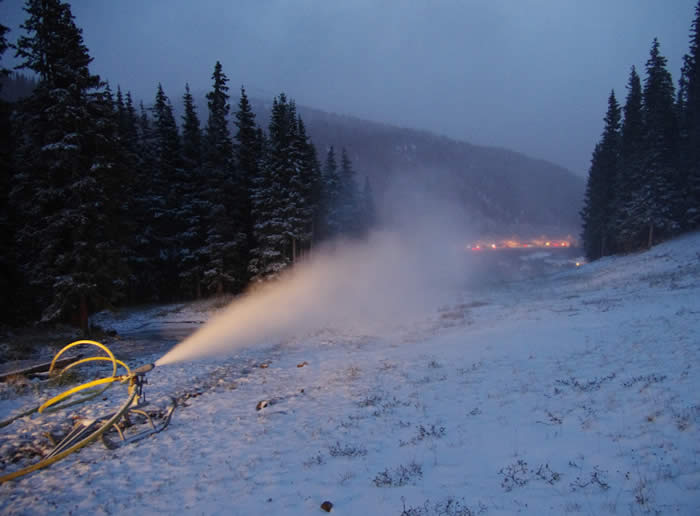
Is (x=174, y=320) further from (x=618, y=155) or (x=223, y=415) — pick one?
(x=618, y=155)

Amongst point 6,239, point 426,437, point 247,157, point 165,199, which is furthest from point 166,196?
point 426,437

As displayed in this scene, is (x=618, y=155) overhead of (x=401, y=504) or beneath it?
overhead

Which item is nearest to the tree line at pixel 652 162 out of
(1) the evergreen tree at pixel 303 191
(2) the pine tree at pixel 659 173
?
(2) the pine tree at pixel 659 173

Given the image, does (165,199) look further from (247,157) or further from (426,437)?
(426,437)

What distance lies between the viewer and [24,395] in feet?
36.3

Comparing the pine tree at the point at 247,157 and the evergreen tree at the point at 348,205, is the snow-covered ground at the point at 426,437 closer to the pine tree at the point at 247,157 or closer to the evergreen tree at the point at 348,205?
the pine tree at the point at 247,157

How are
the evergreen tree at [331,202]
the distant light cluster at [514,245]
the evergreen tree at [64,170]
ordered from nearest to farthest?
1. the evergreen tree at [64,170]
2. the evergreen tree at [331,202]
3. the distant light cluster at [514,245]

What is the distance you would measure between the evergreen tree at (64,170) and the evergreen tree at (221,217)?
14063 mm

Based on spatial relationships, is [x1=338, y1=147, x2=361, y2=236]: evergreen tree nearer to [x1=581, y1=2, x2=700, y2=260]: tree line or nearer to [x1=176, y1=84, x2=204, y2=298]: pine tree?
[x1=176, y1=84, x2=204, y2=298]: pine tree

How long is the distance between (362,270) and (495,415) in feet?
138

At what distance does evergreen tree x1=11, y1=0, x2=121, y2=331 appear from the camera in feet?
58.6

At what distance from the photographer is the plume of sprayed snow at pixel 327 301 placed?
22.3 meters

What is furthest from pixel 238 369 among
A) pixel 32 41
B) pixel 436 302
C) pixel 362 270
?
pixel 362 270

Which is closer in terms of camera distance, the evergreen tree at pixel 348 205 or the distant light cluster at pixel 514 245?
the evergreen tree at pixel 348 205
